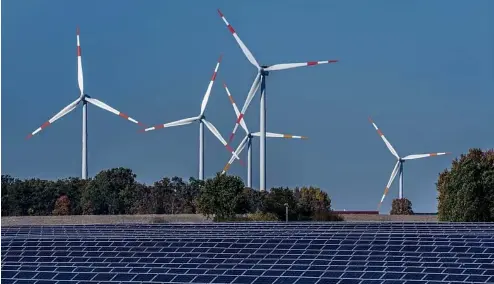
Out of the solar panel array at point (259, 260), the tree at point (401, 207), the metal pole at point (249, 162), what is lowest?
the tree at point (401, 207)

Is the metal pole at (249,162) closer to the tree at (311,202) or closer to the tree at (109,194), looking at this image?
the tree at (311,202)

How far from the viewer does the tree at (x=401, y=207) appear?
489 ft

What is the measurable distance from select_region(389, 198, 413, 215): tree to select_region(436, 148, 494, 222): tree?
47346 mm

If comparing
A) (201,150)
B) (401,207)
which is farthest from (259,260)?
(401,207)

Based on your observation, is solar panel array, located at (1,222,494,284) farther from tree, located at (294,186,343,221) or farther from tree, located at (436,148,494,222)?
tree, located at (294,186,343,221)

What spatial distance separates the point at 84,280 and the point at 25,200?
102651mm

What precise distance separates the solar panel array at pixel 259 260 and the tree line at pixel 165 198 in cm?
5822

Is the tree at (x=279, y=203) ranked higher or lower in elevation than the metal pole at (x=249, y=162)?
lower

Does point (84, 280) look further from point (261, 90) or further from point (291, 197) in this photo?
point (291, 197)

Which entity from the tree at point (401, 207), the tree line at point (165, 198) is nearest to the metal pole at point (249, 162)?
the tree line at point (165, 198)

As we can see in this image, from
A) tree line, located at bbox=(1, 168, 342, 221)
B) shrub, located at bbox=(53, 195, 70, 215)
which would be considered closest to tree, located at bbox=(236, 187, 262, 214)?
tree line, located at bbox=(1, 168, 342, 221)

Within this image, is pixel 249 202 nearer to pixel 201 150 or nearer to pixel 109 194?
pixel 201 150

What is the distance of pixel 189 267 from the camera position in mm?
46031

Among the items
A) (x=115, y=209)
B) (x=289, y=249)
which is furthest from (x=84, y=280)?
(x=115, y=209)
